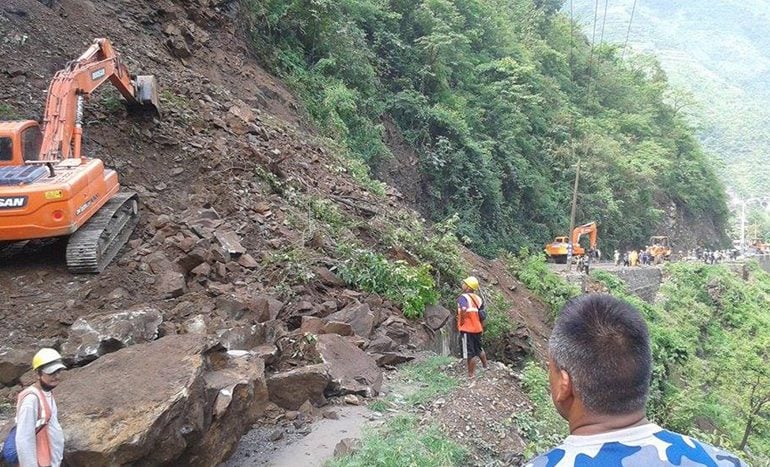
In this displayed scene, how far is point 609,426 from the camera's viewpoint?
176 cm

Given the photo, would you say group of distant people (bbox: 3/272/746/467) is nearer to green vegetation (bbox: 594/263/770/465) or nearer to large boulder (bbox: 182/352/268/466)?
large boulder (bbox: 182/352/268/466)

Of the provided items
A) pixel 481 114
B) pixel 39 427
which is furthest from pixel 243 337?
pixel 481 114

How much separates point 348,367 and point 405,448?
2.33 metres

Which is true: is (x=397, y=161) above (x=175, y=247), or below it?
above

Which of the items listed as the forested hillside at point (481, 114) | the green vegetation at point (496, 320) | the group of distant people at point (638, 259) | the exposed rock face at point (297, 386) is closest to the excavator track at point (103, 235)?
the exposed rock face at point (297, 386)

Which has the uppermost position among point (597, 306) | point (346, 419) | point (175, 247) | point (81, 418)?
point (597, 306)

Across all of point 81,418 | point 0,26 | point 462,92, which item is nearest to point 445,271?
point 81,418

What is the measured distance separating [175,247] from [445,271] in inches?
228

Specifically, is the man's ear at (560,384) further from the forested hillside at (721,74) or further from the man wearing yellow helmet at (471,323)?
the forested hillside at (721,74)

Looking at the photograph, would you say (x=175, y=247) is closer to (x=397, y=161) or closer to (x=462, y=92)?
(x=397, y=161)

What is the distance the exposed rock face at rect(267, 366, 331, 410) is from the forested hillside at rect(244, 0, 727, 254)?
39.9 feet

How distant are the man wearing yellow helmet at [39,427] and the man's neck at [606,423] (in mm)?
3652

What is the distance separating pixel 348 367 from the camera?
7.99 m

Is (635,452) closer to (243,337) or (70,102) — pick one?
(243,337)
